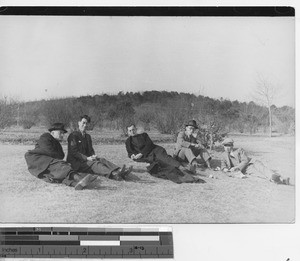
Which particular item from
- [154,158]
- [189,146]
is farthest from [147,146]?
[189,146]

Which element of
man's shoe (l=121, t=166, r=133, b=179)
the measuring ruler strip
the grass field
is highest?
man's shoe (l=121, t=166, r=133, b=179)

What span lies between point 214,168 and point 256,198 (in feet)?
0.73

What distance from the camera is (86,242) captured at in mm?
1812

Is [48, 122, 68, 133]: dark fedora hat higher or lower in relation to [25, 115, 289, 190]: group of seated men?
higher

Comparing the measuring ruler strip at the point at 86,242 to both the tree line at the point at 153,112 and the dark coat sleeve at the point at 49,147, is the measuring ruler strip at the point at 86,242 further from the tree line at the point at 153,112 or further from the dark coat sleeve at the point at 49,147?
the tree line at the point at 153,112

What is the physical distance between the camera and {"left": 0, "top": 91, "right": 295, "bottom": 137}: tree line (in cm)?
185

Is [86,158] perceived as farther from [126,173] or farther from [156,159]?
[156,159]

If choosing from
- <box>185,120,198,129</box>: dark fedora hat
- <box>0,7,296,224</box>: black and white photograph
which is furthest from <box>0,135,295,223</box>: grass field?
<box>185,120,198,129</box>: dark fedora hat

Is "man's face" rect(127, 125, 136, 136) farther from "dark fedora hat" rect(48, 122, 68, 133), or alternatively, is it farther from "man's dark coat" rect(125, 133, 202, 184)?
"dark fedora hat" rect(48, 122, 68, 133)

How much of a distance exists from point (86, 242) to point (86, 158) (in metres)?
0.36

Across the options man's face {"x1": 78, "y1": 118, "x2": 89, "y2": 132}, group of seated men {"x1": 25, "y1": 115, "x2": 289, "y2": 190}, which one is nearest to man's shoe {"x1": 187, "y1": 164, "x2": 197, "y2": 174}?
group of seated men {"x1": 25, "y1": 115, "x2": 289, "y2": 190}

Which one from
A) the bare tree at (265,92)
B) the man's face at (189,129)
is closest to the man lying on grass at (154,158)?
the man's face at (189,129)

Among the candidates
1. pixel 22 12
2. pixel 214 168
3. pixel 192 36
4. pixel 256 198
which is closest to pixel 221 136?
pixel 214 168

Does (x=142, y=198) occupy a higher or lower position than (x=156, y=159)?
lower
